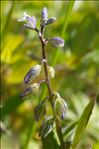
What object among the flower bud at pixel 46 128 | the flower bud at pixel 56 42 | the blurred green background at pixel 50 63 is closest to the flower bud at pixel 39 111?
the flower bud at pixel 46 128

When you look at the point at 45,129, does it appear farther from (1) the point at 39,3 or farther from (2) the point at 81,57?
(1) the point at 39,3

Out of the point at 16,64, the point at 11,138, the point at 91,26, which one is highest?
the point at 91,26


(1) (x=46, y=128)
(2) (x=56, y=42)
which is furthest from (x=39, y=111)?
(2) (x=56, y=42)

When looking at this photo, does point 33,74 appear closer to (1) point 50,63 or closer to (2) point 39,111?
(2) point 39,111

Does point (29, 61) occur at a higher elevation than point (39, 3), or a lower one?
lower

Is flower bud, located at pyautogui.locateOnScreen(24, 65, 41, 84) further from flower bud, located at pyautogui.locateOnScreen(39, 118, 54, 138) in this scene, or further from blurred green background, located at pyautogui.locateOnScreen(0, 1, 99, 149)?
blurred green background, located at pyautogui.locateOnScreen(0, 1, 99, 149)

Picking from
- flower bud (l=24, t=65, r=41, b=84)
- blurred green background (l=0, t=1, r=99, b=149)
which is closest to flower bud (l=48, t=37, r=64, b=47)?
flower bud (l=24, t=65, r=41, b=84)

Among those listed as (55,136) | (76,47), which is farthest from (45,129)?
(76,47)
